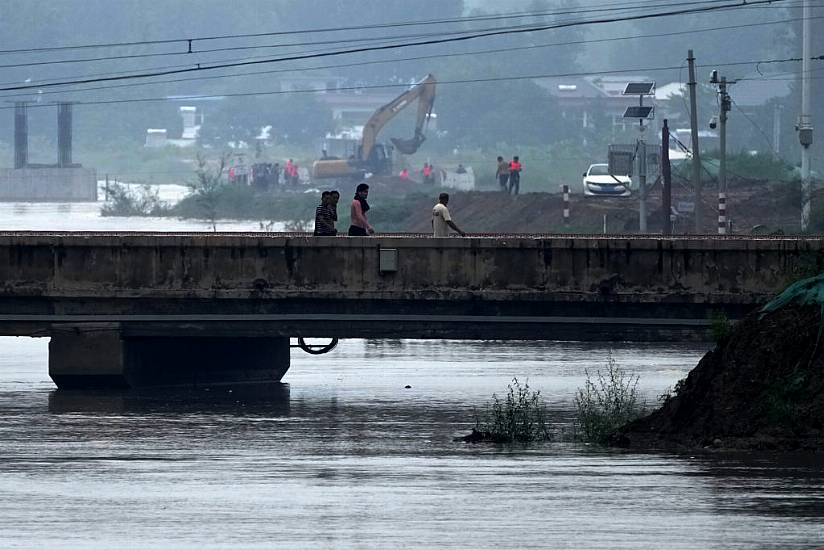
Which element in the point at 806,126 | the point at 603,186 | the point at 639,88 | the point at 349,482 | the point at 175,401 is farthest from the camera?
the point at 603,186

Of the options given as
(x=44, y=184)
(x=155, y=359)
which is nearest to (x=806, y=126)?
(x=155, y=359)

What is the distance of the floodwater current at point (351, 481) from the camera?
41.4 ft

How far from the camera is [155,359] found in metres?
24.6

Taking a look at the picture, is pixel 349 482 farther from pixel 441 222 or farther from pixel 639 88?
pixel 639 88

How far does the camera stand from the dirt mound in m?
16.5

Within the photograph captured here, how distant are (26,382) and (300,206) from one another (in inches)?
3067

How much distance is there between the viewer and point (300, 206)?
103 m

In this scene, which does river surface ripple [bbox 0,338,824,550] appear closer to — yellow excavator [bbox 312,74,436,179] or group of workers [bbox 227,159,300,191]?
yellow excavator [bbox 312,74,436,179]

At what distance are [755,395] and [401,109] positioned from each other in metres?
90.3

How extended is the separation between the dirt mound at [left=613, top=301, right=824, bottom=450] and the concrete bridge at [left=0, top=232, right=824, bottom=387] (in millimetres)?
5043

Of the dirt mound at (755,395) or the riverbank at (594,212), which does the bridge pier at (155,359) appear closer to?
the dirt mound at (755,395)

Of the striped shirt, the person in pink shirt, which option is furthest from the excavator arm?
the striped shirt

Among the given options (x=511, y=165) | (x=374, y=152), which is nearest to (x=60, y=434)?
(x=511, y=165)

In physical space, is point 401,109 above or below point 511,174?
above
